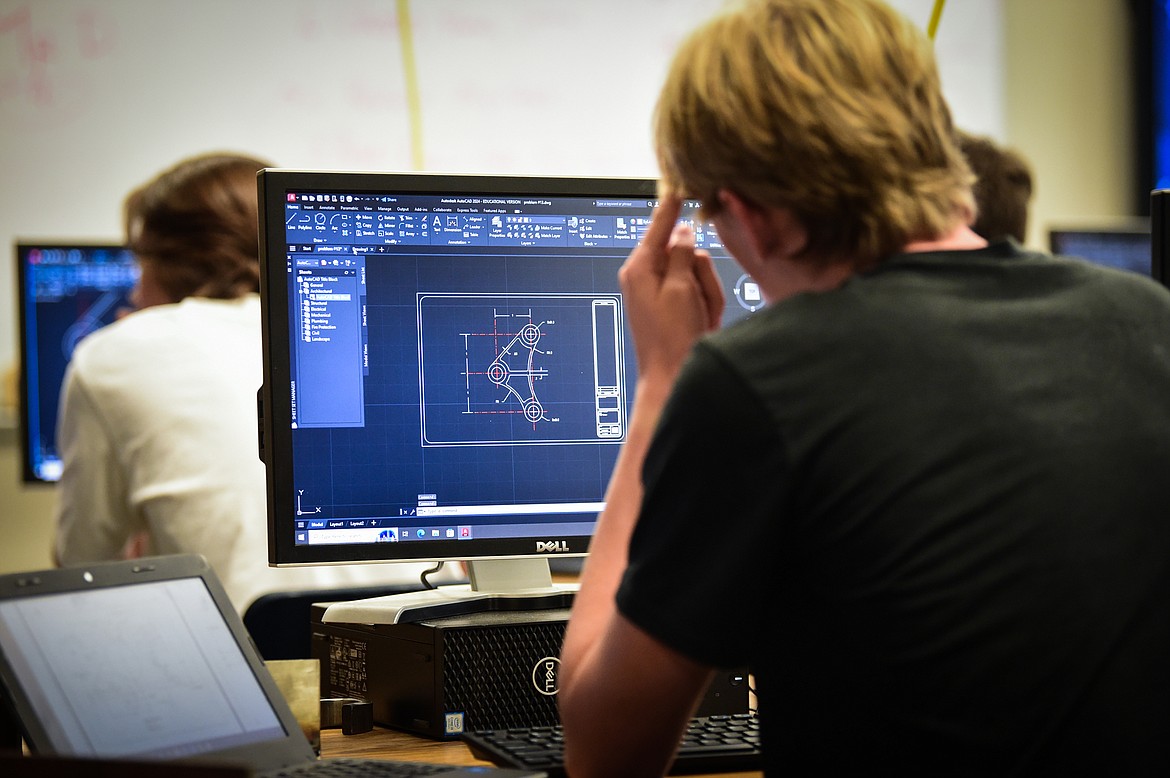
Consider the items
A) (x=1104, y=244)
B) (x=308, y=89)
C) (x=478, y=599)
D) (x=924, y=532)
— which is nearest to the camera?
(x=924, y=532)

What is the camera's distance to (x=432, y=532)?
1261 millimetres

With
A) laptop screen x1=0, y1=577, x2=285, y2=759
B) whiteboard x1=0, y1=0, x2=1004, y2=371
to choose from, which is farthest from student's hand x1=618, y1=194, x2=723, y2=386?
whiteboard x1=0, y1=0, x2=1004, y2=371

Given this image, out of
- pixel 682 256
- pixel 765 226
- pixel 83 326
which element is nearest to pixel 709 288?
pixel 682 256

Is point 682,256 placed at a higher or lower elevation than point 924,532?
higher

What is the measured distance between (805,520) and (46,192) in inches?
113

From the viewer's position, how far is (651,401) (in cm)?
95

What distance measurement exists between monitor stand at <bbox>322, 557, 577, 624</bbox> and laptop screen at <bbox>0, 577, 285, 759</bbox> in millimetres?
220

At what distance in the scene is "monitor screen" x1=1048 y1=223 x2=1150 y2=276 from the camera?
121 inches

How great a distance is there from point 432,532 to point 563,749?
0.31 metres

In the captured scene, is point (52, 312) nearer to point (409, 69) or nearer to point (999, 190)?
point (409, 69)

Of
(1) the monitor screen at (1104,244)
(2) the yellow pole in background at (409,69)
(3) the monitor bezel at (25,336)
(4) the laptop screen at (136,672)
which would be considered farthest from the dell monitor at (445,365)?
(2) the yellow pole in background at (409,69)

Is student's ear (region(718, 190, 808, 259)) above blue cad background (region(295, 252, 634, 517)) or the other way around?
above

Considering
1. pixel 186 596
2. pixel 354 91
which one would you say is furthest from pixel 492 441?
pixel 354 91

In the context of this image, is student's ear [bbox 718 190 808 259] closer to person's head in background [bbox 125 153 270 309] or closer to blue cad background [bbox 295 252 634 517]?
blue cad background [bbox 295 252 634 517]
